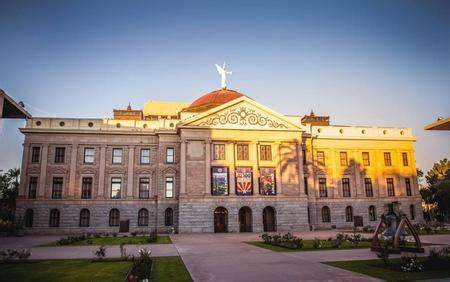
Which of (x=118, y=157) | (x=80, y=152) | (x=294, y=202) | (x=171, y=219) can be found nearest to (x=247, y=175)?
(x=294, y=202)

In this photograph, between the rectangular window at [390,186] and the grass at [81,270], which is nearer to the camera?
the grass at [81,270]

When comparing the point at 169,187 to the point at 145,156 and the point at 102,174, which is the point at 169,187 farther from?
the point at 102,174

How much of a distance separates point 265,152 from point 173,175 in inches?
461

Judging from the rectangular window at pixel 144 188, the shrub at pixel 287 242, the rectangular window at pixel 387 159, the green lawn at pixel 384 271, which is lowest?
the green lawn at pixel 384 271

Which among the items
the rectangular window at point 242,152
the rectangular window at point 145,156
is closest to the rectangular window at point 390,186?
the rectangular window at point 242,152

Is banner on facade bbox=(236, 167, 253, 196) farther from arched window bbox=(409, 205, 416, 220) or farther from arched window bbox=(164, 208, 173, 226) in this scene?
arched window bbox=(409, 205, 416, 220)

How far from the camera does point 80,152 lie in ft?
144

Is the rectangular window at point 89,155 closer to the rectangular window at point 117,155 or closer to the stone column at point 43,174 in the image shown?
the rectangular window at point 117,155

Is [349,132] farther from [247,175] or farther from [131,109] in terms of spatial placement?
[131,109]

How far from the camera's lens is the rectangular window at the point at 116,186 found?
43.7m

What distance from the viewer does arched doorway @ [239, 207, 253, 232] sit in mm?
43016

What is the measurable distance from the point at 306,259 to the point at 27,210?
35942 millimetres

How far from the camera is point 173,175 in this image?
44312 millimetres

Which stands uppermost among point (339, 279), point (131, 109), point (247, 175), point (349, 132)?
point (131, 109)
